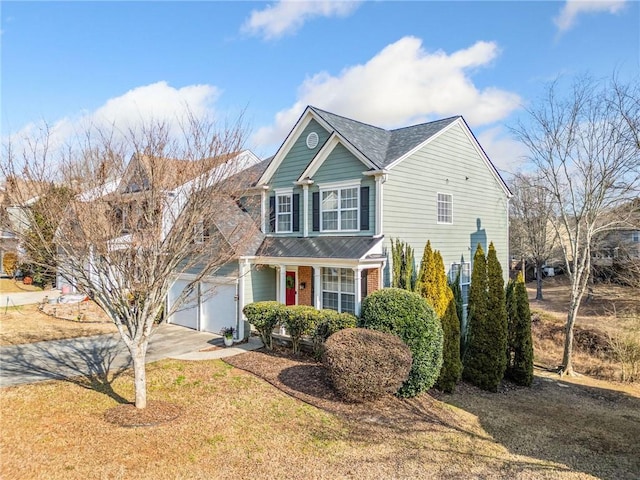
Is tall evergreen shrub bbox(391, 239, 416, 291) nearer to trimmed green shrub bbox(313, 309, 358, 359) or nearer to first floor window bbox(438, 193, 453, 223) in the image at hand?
trimmed green shrub bbox(313, 309, 358, 359)

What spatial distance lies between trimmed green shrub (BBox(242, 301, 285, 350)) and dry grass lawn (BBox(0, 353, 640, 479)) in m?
2.70

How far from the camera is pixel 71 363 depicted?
1229cm

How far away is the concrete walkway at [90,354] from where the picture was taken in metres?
11.1

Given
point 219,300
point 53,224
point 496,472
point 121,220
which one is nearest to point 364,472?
point 496,472

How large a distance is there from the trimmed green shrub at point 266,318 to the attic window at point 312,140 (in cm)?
655

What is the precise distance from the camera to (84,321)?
61.5 feet

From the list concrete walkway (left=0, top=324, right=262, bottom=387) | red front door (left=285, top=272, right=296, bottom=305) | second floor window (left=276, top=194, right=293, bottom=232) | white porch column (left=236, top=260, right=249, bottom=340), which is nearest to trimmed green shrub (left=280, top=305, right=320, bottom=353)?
concrete walkway (left=0, top=324, right=262, bottom=387)

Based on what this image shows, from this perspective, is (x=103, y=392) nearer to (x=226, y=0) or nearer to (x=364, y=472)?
(x=364, y=472)

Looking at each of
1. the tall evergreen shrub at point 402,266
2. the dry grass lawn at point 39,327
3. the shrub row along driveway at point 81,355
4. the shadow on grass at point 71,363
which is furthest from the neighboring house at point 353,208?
the shadow on grass at point 71,363

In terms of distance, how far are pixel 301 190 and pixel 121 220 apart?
9345 mm

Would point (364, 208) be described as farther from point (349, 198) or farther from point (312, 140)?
point (312, 140)

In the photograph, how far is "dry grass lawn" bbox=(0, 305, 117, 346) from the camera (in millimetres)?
15461

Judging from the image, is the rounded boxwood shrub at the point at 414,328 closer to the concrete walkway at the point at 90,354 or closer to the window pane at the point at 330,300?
the window pane at the point at 330,300

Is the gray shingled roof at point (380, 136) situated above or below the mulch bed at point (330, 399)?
above
